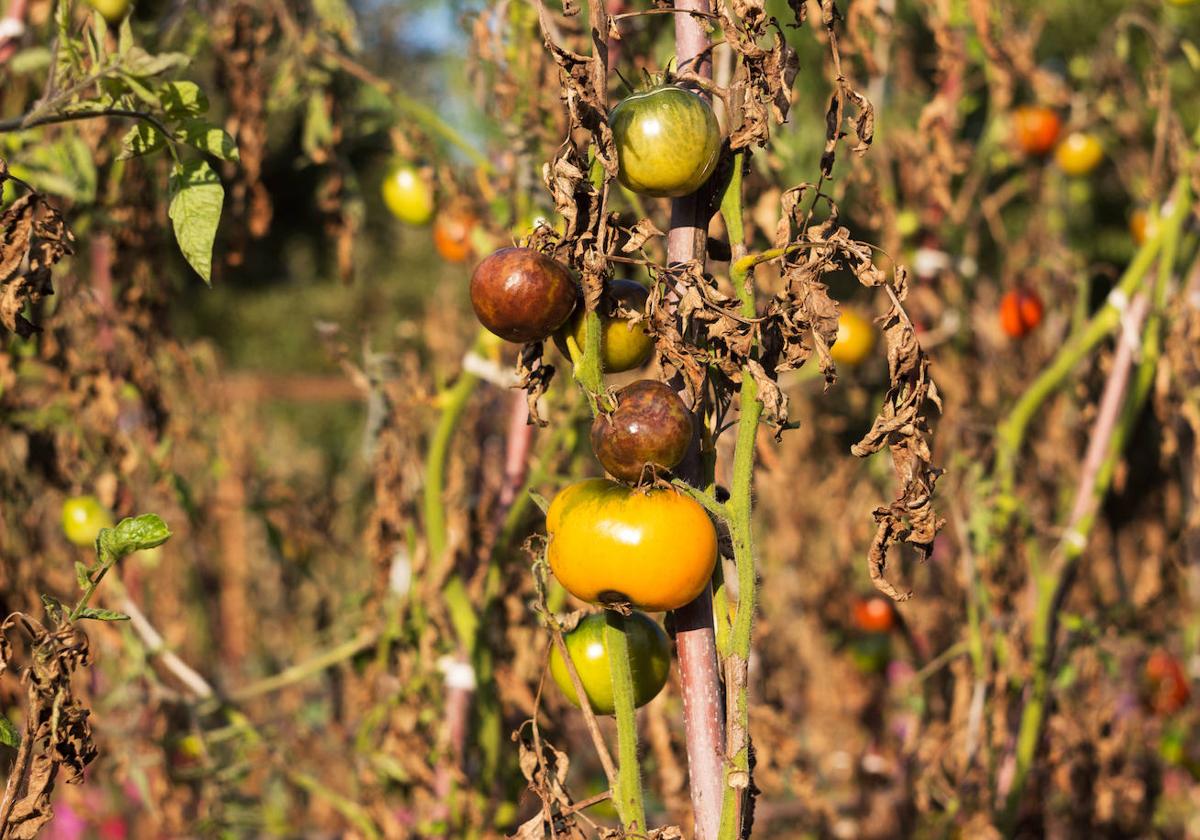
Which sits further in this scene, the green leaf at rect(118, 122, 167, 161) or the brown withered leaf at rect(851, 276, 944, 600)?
the green leaf at rect(118, 122, 167, 161)

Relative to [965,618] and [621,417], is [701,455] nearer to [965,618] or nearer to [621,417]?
[621,417]

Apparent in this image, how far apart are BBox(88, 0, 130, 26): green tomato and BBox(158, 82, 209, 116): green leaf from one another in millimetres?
608

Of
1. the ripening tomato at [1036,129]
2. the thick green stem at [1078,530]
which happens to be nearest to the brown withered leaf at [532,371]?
the thick green stem at [1078,530]

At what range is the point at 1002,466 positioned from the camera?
5.51 ft

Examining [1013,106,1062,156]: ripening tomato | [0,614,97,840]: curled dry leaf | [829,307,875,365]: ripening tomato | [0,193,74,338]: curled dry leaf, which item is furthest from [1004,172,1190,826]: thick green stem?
[0,193,74,338]: curled dry leaf

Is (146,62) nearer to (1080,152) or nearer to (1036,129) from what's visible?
(1036,129)

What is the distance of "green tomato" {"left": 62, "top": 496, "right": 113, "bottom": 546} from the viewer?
165cm

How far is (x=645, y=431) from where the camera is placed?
2.16ft

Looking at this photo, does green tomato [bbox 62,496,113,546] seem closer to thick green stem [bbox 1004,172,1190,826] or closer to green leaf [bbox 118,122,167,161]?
green leaf [bbox 118,122,167,161]

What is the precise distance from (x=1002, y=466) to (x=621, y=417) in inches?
45.7

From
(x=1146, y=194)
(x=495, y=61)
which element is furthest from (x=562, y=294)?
(x=1146, y=194)

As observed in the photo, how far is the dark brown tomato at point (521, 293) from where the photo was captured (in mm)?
679

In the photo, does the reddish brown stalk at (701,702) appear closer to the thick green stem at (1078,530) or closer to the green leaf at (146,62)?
the green leaf at (146,62)

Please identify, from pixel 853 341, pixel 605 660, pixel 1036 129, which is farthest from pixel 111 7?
pixel 1036 129
